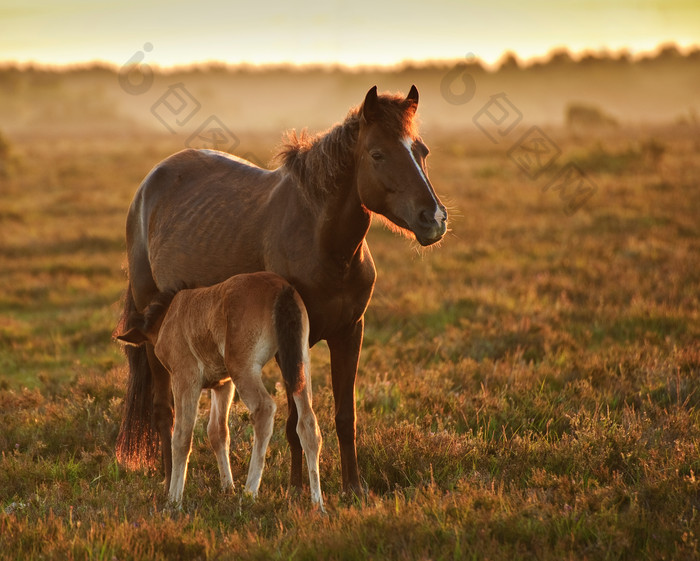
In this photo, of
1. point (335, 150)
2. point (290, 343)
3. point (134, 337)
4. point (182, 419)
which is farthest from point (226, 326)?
point (335, 150)

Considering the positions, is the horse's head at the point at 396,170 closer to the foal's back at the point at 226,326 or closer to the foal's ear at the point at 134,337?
the foal's back at the point at 226,326

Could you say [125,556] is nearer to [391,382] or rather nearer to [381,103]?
[381,103]

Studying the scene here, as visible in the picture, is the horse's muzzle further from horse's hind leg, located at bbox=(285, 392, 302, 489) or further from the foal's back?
horse's hind leg, located at bbox=(285, 392, 302, 489)

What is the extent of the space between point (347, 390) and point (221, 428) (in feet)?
3.07

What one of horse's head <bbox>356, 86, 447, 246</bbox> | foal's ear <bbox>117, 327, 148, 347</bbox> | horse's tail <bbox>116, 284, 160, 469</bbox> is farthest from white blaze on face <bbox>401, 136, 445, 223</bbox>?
horse's tail <bbox>116, 284, 160, 469</bbox>

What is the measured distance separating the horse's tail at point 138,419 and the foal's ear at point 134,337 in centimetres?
21

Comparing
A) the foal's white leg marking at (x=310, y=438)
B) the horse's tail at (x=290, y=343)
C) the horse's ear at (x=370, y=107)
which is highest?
the horse's ear at (x=370, y=107)

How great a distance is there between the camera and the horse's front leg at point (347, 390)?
15.6 ft

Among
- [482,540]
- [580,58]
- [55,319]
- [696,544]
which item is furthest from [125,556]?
[580,58]

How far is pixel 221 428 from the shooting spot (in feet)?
16.7

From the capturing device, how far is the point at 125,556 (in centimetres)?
375

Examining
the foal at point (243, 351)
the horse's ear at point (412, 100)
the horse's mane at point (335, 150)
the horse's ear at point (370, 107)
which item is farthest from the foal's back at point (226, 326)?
the horse's ear at point (412, 100)

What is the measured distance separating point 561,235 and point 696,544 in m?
11.6

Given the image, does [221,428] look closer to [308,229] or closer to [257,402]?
[257,402]
